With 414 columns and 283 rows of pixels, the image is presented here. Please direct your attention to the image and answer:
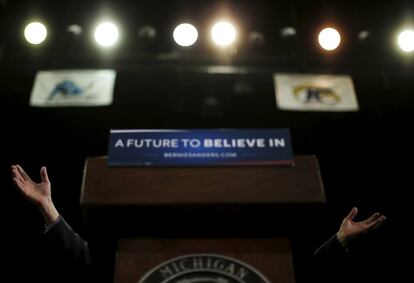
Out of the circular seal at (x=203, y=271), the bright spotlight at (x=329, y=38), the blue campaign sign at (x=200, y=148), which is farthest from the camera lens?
the bright spotlight at (x=329, y=38)

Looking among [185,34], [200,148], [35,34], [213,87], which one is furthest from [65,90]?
[200,148]

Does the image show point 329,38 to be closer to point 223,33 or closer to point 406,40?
point 406,40

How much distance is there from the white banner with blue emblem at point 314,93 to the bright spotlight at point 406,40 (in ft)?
1.74

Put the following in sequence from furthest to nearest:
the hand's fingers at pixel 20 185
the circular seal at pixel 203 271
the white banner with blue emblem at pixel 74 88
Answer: the white banner with blue emblem at pixel 74 88 → the hand's fingers at pixel 20 185 → the circular seal at pixel 203 271

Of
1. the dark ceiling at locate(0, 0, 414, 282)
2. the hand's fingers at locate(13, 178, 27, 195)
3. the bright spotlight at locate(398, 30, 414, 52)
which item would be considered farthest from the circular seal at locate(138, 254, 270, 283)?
the bright spotlight at locate(398, 30, 414, 52)

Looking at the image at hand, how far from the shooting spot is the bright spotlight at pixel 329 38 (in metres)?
4.18

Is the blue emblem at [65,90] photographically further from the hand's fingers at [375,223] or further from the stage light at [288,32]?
the hand's fingers at [375,223]

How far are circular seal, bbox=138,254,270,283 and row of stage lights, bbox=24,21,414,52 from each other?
291 centimetres

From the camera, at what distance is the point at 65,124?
16.0ft

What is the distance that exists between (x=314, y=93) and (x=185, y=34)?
4.18 feet

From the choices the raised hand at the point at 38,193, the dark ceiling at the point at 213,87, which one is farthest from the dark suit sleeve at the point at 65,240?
the dark ceiling at the point at 213,87

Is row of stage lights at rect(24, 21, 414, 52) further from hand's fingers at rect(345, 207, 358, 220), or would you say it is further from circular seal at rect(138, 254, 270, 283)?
circular seal at rect(138, 254, 270, 283)

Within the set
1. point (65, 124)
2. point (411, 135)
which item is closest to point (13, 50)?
point (65, 124)

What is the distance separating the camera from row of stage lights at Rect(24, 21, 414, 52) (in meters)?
4.08
